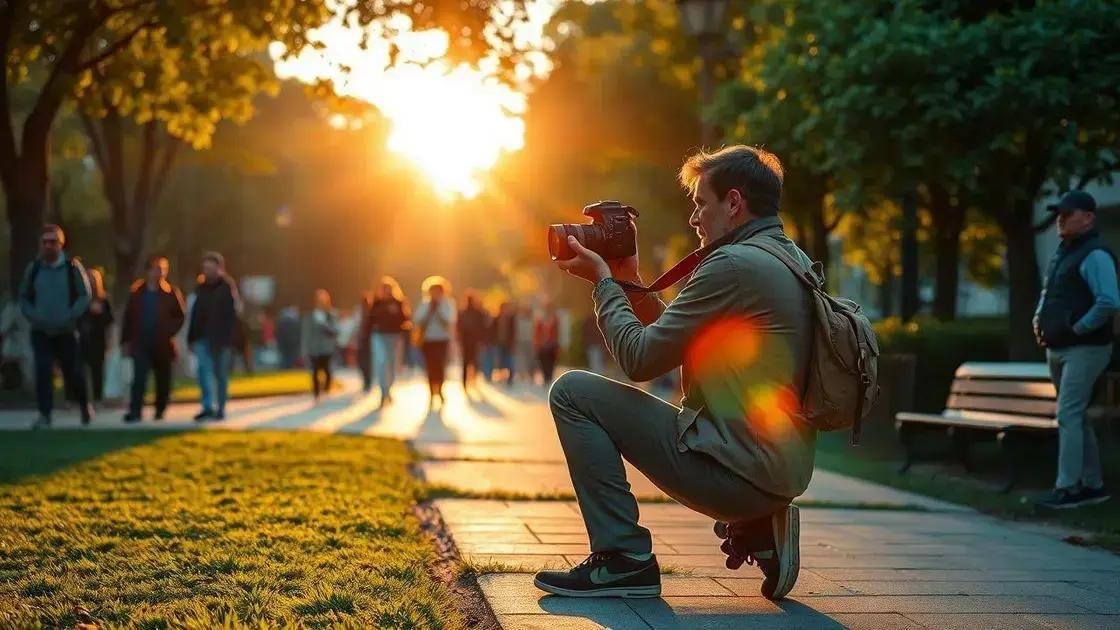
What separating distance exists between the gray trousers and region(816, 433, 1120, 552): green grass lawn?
3425 millimetres

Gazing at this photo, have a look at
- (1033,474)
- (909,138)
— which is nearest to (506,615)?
(1033,474)

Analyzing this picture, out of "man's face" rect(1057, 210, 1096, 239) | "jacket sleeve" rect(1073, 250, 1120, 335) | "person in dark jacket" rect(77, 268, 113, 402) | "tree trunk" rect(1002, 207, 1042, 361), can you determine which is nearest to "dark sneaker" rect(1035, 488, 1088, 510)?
"jacket sleeve" rect(1073, 250, 1120, 335)

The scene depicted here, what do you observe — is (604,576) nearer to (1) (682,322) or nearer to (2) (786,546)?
(2) (786,546)

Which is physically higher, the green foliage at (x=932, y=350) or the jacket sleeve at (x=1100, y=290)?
the jacket sleeve at (x=1100, y=290)

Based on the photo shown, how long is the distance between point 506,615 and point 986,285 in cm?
2525

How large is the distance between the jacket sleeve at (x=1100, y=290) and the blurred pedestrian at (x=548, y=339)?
18.6 metres

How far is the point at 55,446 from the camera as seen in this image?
10984 millimetres

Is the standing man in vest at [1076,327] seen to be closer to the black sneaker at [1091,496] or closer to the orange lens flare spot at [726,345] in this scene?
the black sneaker at [1091,496]

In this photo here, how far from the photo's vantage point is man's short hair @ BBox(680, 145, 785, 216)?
4547 millimetres

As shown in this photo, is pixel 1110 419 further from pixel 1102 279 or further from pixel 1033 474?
pixel 1102 279

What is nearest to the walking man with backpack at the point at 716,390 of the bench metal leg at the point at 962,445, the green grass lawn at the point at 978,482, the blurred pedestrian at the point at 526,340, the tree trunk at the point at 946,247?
the green grass lawn at the point at 978,482

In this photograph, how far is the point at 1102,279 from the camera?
8.37 metres

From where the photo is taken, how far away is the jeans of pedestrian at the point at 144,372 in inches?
567

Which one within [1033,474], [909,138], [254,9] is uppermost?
[254,9]
